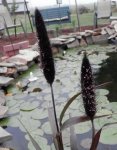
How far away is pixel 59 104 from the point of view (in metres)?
3.79

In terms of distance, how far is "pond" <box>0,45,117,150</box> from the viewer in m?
2.90

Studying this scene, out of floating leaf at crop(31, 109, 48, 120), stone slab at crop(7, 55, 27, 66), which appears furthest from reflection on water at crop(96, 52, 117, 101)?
stone slab at crop(7, 55, 27, 66)

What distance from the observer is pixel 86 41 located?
7.66 m

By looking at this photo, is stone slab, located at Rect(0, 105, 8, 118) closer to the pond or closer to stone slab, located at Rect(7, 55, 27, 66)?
the pond

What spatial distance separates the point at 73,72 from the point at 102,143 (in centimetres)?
252

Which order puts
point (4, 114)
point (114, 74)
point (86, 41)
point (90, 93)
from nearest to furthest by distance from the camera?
point (90, 93)
point (4, 114)
point (114, 74)
point (86, 41)

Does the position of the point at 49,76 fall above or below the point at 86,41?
above

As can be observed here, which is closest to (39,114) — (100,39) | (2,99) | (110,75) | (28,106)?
(28,106)

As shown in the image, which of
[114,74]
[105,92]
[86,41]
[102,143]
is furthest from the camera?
[86,41]

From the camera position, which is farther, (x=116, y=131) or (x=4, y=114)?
(x=4, y=114)

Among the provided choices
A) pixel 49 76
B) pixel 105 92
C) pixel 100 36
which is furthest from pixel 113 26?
pixel 49 76

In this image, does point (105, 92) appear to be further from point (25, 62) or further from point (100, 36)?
point (100, 36)

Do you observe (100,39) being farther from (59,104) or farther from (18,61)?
(59,104)

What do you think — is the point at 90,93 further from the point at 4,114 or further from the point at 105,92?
the point at 105,92
